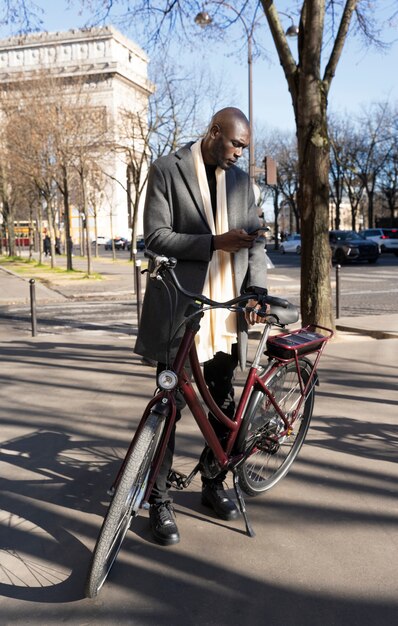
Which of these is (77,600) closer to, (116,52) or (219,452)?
(219,452)

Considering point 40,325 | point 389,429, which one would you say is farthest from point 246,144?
point 40,325

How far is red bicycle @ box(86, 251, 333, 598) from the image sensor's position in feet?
9.75

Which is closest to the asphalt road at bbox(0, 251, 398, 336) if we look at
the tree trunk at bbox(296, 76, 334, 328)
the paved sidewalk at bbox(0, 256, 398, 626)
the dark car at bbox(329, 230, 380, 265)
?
the tree trunk at bbox(296, 76, 334, 328)

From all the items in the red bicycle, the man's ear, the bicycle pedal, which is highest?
the man's ear

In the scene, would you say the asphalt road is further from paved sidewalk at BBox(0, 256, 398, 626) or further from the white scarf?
the white scarf

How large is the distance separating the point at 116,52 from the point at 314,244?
74976 mm

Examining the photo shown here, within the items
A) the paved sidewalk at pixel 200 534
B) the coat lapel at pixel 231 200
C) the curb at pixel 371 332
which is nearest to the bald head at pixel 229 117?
the coat lapel at pixel 231 200

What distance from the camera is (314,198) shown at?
9336 mm

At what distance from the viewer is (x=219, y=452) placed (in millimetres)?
3463

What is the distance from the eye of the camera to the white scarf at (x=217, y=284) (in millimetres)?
3568

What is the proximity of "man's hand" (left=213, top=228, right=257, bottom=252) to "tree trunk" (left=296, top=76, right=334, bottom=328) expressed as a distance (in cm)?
611

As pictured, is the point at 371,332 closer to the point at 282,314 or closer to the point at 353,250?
the point at 282,314

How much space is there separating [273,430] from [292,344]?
46 centimetres

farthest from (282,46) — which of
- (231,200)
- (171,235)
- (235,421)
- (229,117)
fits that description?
(235,421)
